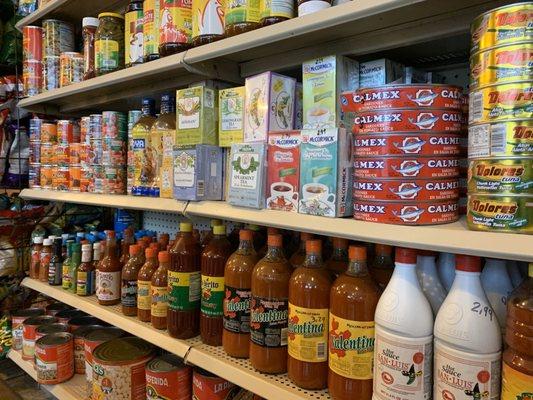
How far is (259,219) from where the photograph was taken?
1041 mm

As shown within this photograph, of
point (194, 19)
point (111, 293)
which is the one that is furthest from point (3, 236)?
point (194, 19)

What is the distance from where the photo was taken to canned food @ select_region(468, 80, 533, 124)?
2.09ft

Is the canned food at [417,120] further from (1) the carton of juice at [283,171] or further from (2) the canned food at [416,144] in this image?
(1) the carton of juice at [283,171]

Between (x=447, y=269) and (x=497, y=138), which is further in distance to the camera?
(x=447, y=269)

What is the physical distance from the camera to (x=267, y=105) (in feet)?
3.53

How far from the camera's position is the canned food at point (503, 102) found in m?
0.64

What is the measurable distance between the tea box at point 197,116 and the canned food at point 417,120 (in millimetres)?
588

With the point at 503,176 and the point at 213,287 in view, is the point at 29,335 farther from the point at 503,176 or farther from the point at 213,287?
the point at 503,176

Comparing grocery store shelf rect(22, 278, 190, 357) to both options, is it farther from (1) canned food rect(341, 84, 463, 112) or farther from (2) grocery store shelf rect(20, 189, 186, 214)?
(1) canned food rect(341, 84, 463, 112)

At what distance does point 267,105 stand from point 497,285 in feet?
2.30

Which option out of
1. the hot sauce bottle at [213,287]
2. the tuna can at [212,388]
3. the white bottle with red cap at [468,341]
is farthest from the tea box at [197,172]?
the white bottle with red cap at [468,341]

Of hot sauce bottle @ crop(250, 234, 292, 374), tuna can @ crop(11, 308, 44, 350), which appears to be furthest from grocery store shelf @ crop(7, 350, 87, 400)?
hot sauce bottle @ crop(250, 234, 292, 374)

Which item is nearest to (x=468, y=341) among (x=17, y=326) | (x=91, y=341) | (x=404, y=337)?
(x=404, y=337)

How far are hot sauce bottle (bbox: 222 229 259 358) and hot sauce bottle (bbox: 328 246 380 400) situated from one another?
30 centimetres
